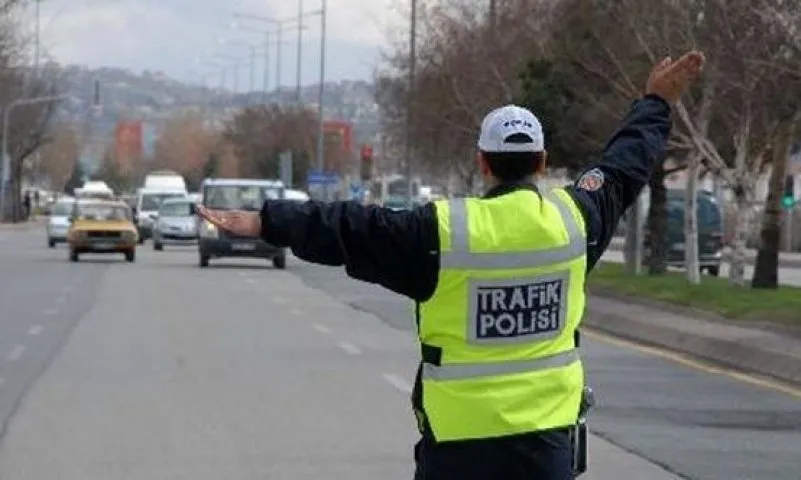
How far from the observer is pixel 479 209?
6.11m

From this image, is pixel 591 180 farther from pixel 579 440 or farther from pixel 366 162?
pixel 366 162

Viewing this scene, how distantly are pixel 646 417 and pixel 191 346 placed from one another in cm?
847

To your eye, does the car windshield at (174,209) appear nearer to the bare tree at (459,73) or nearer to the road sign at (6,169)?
the bare tree at (459,73)

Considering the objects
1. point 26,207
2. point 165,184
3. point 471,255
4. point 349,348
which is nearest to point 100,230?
point 349,348

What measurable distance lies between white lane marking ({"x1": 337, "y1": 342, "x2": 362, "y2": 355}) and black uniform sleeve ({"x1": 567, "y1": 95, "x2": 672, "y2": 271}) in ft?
54.6

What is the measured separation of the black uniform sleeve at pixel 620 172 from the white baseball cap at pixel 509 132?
0.95 feet

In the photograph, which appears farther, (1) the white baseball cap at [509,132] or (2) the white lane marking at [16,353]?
(2) the white lane marking at [16,353]

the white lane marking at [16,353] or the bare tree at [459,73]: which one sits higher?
the bare tree at [459,73]

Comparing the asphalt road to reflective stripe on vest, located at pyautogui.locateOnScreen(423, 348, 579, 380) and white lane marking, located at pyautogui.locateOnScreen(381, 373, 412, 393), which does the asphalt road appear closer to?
white lane marking, located at pyautogui.locateOnScreen(381, 373, 412, 393)

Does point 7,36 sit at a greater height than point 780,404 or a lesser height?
greater

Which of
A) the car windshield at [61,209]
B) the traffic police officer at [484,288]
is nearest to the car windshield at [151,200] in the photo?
the car windshield at [61,209]

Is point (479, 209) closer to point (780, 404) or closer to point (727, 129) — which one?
point (780, 404)

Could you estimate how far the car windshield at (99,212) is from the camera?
52.7 meters

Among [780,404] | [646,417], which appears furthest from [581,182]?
[780,404]
